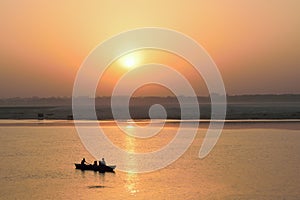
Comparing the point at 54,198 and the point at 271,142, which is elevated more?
the point at 271,142

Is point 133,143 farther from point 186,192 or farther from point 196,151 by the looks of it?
point 186,192

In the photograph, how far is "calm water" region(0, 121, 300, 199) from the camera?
24000 millimetres

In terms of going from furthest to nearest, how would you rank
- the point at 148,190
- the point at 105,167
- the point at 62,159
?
the point at 62,159, the point at 105,167, the point at 148,190

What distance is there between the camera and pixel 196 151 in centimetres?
4150

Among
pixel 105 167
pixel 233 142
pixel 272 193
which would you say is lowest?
pixel 272 193

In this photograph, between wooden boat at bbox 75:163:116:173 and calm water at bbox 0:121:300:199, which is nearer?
calm water at bbox 0:121:300:199

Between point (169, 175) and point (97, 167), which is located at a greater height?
point (97, 167)

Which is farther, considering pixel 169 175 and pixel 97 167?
pixel 97 167

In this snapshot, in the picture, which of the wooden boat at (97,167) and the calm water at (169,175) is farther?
the wooden boat at (97,167)

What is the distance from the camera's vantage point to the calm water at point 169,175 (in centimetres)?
2400

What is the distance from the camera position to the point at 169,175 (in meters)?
29.5

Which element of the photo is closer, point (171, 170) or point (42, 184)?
point (42, 184)

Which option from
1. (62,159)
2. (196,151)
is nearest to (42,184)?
Answer: (62,159)

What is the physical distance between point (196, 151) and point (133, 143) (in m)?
9.14
